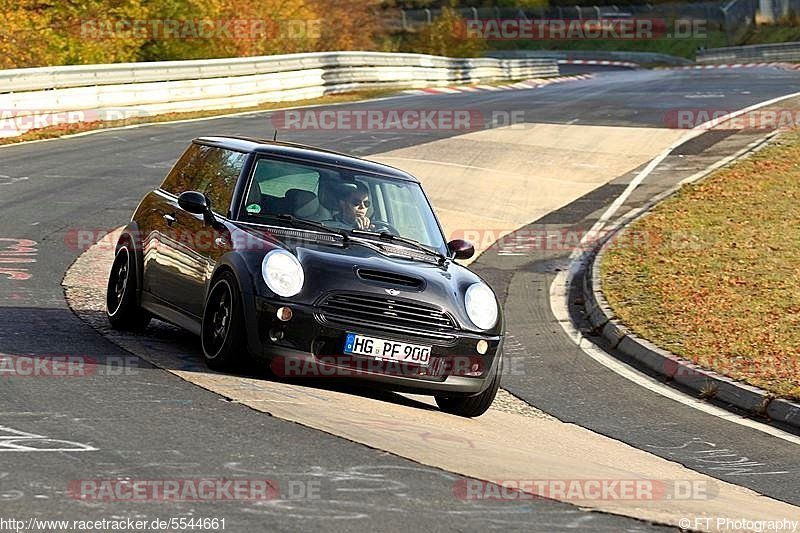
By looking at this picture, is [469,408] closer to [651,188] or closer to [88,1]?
[651,188]

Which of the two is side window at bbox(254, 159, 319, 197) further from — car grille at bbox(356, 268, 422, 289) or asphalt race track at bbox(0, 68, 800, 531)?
asphalt race track at bbox(0, 68, 800, 531)

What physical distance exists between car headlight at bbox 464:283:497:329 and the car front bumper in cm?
27

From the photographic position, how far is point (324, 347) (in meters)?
8.66

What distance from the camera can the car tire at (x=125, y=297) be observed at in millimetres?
10570

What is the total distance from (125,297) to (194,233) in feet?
3.64

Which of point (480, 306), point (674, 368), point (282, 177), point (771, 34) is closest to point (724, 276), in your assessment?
point (674, 368)

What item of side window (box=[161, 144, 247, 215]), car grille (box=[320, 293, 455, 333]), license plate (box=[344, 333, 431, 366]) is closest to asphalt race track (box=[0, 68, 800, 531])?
license plate (box=[344, 333, 431, 366])

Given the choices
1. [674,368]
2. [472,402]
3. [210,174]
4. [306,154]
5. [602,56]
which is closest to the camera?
[472,402]

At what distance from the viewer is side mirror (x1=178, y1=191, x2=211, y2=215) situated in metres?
9.58

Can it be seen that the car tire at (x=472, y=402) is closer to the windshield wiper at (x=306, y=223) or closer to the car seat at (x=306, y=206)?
the windshield wiper at (x=306, y=223)

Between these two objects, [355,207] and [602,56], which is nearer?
[355,207]

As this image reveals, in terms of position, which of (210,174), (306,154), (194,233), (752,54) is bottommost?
(752,54)

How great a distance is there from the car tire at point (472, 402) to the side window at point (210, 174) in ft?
7.00

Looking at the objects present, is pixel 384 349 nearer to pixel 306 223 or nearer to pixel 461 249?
pixel 306 223
